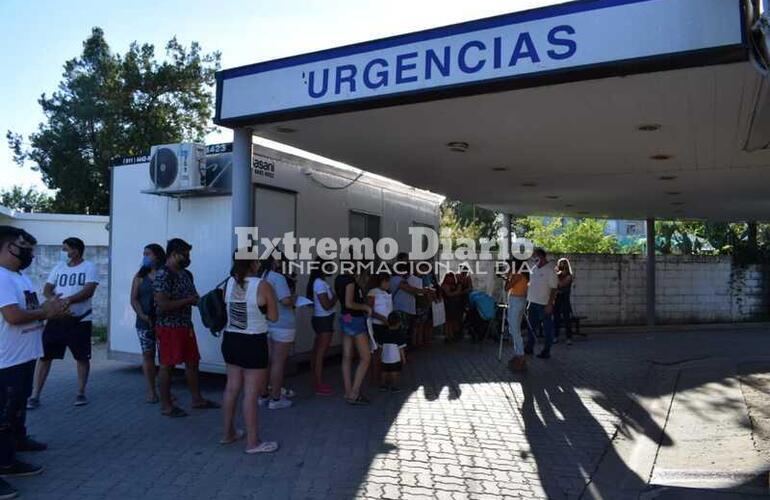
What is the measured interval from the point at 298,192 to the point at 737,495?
6047 mm

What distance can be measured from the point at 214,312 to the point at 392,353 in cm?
253

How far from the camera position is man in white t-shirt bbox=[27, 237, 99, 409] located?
6.45 metres

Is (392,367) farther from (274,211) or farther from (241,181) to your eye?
(241,181)

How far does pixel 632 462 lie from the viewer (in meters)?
5.12

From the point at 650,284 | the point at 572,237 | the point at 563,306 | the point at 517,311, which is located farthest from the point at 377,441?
the point at 572,237

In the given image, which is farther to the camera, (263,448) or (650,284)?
(650,284)

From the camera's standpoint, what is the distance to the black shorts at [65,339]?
642 cm

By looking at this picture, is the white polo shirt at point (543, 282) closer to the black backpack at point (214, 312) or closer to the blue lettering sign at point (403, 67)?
the blue lettering sign at point (403, 67)

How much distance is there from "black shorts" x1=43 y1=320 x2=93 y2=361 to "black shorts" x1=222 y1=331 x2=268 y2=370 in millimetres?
2450

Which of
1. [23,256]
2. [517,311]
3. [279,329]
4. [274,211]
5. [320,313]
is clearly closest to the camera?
[23,256]

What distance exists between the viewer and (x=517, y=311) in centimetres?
879

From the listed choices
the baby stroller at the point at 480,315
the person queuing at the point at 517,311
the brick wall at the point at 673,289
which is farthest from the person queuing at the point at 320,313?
the brick wall at the point at 673,289

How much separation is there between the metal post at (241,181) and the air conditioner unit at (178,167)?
808mm

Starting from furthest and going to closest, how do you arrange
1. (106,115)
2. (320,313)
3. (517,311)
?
(106,115) → (517,311) → (320,313)
